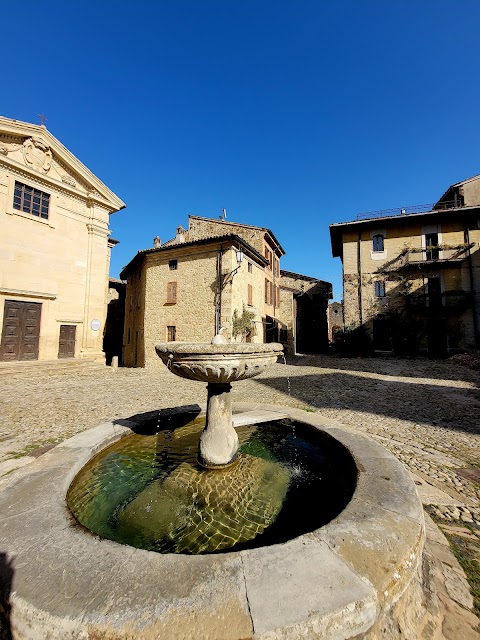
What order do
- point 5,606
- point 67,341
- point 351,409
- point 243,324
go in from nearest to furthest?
1. point 5,606
2. point 351,409
3. point 67,341
4. point 243,324

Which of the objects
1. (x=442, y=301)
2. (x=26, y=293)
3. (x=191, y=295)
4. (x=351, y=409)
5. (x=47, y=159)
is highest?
(x=47, y=159)

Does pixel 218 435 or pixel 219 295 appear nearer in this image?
pixel 218 435

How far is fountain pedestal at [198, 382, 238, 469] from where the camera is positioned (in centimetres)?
310

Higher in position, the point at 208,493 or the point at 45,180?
the point at 45,180

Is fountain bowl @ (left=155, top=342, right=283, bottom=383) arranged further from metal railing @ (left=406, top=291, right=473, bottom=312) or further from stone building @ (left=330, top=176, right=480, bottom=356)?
metal railing @ (left=406, top=291, right=473, bottom=312)

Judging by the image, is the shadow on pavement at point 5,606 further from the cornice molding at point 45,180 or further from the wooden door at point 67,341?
the cornice molding at point 45,180

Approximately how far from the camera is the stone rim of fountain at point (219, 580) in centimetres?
111

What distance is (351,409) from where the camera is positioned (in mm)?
6125

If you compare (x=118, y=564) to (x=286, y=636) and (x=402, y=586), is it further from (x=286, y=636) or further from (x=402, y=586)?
(x=402, y=586)

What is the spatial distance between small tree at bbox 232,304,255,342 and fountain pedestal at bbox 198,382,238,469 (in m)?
11.5

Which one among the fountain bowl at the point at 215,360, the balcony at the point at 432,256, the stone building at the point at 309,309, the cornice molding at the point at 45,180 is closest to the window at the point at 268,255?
the stone building at the point at 309,309

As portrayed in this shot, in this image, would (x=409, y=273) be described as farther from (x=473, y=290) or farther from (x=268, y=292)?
(x=268, y=292)

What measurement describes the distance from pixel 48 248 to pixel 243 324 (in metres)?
10.5

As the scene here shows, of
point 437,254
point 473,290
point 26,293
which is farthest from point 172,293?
point 473,290
